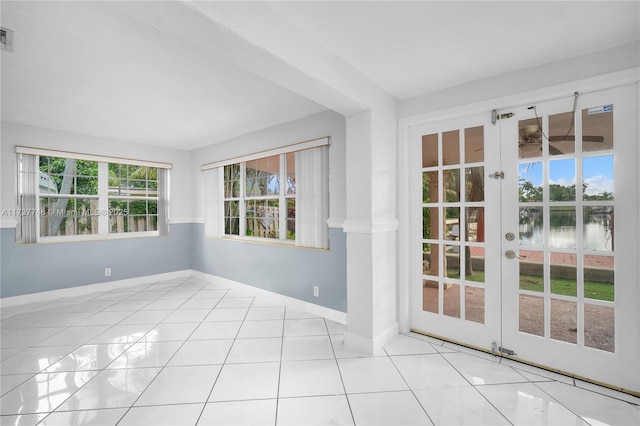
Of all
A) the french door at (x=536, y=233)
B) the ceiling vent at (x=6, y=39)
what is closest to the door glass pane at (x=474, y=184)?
the french door at (x=536, y=233)

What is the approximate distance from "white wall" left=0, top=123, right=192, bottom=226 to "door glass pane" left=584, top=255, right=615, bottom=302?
19.2 ft

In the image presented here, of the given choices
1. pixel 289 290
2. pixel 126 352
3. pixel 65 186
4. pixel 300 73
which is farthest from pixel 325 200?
pixel 65 186

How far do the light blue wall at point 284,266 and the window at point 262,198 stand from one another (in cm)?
26

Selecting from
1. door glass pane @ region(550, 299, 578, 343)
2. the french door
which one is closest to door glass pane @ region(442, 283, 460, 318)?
the french door

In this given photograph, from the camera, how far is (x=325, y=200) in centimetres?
352

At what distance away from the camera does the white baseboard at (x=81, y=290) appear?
390 cm

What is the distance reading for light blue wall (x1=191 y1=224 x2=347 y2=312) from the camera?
340 cm

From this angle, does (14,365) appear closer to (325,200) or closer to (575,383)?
(325,200)

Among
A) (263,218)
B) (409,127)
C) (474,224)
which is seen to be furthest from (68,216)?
(474,224)

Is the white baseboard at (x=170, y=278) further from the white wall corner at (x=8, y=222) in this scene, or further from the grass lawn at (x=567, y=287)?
the grass lawn at (x=567, y=287)

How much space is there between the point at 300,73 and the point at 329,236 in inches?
78.6

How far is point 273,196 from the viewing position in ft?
13.8

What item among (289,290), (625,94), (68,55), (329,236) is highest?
(68,55)

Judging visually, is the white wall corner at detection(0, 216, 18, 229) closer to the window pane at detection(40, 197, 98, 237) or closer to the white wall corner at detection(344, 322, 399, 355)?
the window pane at detection(40, 197, 98, 237)
